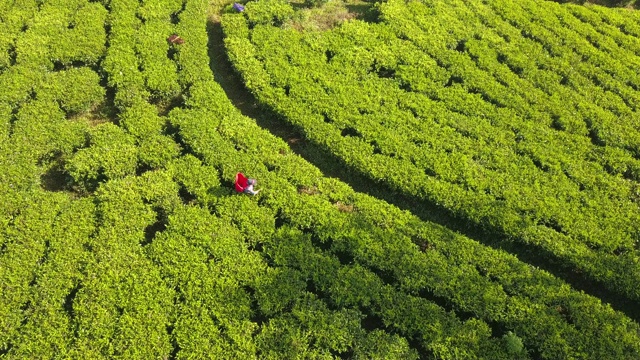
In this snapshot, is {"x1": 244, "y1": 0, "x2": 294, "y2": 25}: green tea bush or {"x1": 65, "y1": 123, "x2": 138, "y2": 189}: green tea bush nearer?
{"x1": 65, "y1": 123, "x2": 138, "y2": 189}: green tea bush

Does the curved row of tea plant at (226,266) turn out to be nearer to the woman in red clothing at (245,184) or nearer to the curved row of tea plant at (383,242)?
the curved row of tea plant at (383,242)

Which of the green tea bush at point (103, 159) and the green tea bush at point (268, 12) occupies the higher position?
the green tea bush at point (268, 12)

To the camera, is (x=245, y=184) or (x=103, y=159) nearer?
(x=245, y=184)

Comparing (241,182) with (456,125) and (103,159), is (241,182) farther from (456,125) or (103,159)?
(456,125)

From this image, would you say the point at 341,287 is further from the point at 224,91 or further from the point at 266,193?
the point at 224,91

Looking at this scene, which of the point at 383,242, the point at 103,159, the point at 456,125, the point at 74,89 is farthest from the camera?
the point at 74,89

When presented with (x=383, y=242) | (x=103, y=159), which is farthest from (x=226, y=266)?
(x=103, y=159)

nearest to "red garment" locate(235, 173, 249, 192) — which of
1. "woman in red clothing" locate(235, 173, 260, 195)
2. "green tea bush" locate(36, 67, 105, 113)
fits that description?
"woman in red clothing" locate(235, 173, 260, 195)

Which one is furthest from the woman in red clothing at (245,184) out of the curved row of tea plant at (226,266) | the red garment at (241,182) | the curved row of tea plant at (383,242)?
the curved row of tea plant at (383,242)

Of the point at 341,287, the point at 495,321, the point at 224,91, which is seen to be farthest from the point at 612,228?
the point at 224,91

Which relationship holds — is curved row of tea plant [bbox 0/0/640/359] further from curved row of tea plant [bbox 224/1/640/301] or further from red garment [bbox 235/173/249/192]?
curved row of tea plant [bbox 224/1/640/301]
